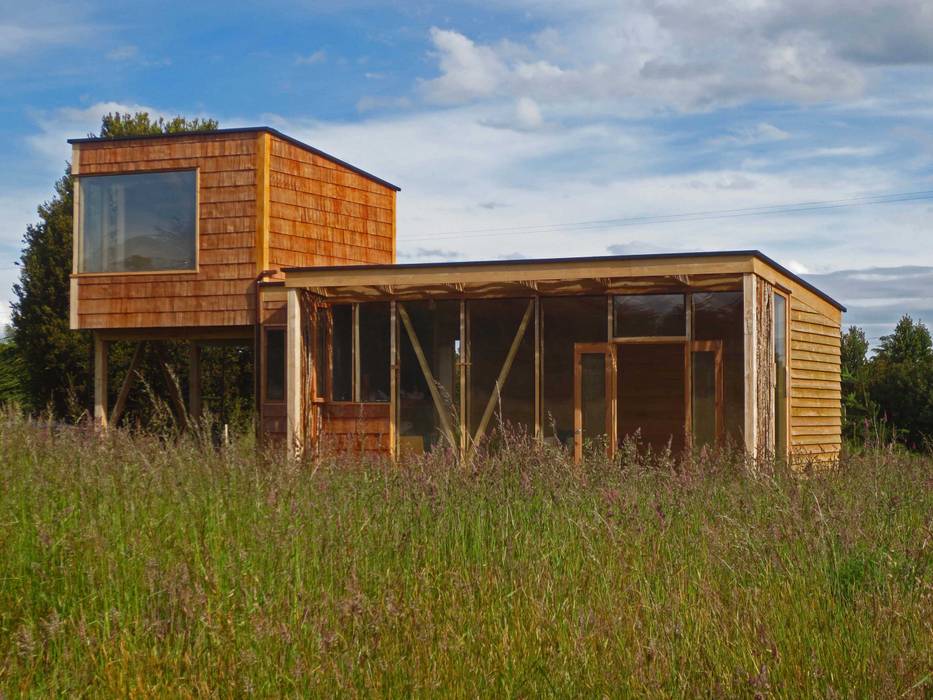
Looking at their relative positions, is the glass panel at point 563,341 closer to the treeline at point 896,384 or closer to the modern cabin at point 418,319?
the modern cabin at point 418,319

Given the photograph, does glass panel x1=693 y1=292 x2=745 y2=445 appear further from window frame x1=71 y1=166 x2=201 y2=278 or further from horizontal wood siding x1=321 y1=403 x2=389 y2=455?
window frame x1=71 y1=166 x2=201 y2=278

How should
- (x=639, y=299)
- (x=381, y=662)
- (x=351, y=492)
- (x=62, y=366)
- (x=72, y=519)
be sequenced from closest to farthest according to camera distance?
(x=381, y=662) < (x=72, y=519) < (x=351, y=492) < (x=639, y=299) < (x=62, y=366)

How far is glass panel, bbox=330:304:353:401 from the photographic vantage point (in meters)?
16.7

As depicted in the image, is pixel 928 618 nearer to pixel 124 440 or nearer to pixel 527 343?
pixel 124 440

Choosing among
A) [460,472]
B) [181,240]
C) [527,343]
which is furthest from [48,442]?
[181,240]

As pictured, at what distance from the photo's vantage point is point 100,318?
760 inches

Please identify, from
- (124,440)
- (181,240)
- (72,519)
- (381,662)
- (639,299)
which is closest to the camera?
(381,662)

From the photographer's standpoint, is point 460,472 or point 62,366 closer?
point 460,472

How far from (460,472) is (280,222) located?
12.8 meters

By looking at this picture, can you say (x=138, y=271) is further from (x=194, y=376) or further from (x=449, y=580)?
(x=449, y=580)

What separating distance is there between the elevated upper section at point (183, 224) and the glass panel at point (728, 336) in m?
7.46

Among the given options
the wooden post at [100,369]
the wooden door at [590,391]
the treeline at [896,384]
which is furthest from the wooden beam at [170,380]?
the treeline at [896,384]

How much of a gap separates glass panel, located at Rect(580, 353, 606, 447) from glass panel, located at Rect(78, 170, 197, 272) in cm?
748

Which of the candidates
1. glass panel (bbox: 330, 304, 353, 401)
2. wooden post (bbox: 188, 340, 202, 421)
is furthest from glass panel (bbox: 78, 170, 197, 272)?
wooden post (bbox: 188, 340, 202, 421)
